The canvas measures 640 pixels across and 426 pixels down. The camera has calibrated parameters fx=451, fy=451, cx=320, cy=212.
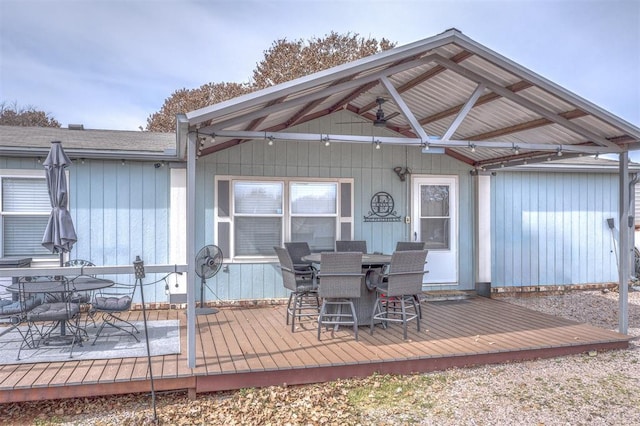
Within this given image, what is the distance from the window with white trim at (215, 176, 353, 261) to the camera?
22.1 feet

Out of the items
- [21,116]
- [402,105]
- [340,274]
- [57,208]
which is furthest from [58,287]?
[21,116]

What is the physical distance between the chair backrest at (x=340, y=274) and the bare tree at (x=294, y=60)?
14.8 meters

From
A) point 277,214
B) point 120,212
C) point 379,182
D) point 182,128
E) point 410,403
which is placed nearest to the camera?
point 410,403

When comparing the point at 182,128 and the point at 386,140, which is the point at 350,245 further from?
the point at 182,128

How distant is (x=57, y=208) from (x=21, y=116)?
18.9m

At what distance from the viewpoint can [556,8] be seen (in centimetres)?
1134

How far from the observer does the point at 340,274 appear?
15.8 ft

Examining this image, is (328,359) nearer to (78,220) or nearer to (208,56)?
(78,220)

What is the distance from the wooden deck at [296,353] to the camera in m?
3.67

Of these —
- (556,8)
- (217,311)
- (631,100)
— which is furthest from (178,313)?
(631,100)

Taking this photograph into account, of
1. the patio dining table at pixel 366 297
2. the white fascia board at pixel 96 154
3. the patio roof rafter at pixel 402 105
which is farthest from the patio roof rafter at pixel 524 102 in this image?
the white fascia board at pixel 96 154

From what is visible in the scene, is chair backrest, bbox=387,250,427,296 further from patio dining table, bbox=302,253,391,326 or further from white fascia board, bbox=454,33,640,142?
white fascia board, bbox=454,33,640,142

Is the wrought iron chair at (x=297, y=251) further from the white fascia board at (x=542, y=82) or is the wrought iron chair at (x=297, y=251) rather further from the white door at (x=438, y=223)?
the white fascia board at (x=542, y=82)

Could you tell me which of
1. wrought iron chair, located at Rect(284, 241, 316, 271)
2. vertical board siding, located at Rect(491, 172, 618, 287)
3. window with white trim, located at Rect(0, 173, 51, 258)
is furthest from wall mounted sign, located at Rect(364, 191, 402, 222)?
window with white trim, located at Rect(0, 173, 51, 258)
